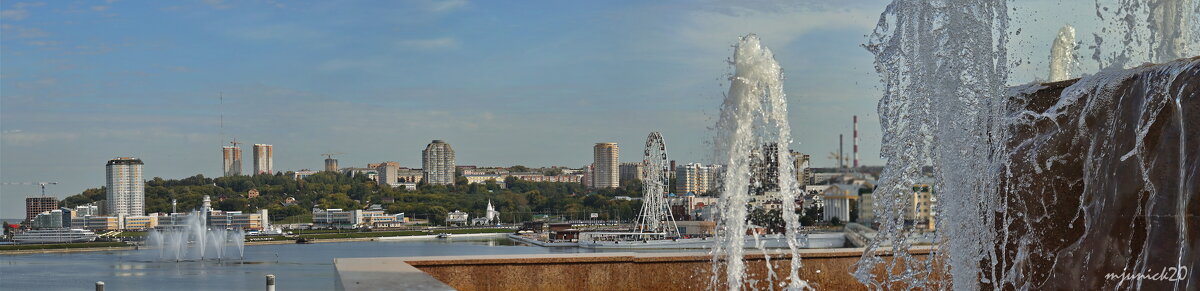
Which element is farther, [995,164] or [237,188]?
[237,188]

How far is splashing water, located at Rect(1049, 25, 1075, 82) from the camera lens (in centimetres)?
593

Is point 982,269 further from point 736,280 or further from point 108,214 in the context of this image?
point 108,214

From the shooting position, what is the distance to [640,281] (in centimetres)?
730

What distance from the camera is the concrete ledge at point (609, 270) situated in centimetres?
699

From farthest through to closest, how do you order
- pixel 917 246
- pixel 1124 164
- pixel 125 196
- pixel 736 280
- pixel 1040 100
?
1. pixel 125 196
2. pixel 917 246
3. pixel 736 280
4. pixel 1040 100
5. pixel 1124 164

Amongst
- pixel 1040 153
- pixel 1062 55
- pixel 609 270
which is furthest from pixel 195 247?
pixel 1040 153

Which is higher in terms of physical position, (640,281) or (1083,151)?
(1083,151)

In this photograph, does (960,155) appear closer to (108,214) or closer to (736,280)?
(736,280)

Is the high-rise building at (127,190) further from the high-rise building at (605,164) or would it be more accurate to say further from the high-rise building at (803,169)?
the high-rise building at (803,169)

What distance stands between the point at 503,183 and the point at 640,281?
11197 centimetres

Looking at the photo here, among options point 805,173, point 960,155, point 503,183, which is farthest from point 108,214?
point 960,155

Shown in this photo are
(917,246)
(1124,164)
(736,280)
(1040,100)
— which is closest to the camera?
(1124,164)

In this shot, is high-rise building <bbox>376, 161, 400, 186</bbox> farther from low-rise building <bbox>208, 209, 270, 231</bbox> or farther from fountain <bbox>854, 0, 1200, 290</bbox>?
fountain <bbox>854, 0, 1200, 290</bbox>

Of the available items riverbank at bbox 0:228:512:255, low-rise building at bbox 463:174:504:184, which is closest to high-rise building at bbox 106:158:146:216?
riverbank at bbox 0:228:512:255
